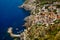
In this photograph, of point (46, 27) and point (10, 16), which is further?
point (10, 16)

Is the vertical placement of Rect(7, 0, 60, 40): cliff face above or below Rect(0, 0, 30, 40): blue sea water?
below

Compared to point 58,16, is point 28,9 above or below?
above

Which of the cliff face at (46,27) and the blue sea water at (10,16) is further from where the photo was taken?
the blue sea water at (10,16)

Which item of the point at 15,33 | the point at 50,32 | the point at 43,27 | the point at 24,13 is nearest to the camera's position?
the point at 50,32

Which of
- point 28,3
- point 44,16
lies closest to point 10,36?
point 44,16

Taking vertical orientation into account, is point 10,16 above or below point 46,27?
above

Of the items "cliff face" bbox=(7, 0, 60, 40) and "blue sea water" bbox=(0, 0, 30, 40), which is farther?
"blue sea water" bbox=(0, 0, 30, 40)

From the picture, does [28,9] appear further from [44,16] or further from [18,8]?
[44,16]

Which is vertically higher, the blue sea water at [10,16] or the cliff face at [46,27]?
the blue sea water at [10,16]
